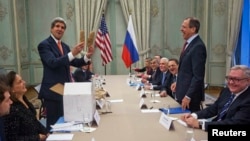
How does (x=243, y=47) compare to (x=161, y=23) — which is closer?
(x=243, y=47)

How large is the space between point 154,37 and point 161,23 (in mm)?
469

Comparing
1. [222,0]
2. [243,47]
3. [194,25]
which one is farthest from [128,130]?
[222,0]

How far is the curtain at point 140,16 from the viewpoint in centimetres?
820

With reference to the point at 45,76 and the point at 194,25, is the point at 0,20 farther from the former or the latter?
the point at 194,25

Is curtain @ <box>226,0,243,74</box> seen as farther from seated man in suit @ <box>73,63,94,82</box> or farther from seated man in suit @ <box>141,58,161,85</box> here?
seated man in suit @ <box>73,63,94,82</box>

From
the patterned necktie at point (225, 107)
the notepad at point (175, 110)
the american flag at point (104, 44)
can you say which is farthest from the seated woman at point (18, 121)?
the american flag at point (104, 44)

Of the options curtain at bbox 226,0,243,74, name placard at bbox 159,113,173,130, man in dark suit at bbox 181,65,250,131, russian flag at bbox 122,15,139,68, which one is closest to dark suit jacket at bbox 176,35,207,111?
man in dark suit at bbox 181,65,250,131

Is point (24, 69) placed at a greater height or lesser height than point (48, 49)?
lesser

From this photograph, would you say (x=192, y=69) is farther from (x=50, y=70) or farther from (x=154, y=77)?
(x=154, y=77)

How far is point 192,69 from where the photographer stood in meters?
3.03

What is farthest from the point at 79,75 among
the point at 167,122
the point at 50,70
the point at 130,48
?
the point at 167,122

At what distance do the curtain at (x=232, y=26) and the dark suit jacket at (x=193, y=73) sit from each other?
453 centimetres

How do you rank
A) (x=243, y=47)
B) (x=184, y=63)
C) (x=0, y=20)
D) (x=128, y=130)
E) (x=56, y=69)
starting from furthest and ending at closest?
(x=0, y=20)
(x=243, y=47)
(x=184, y=63)
(x=56, y=69)
(x=128, y=130)

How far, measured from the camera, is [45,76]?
291 centimetres
